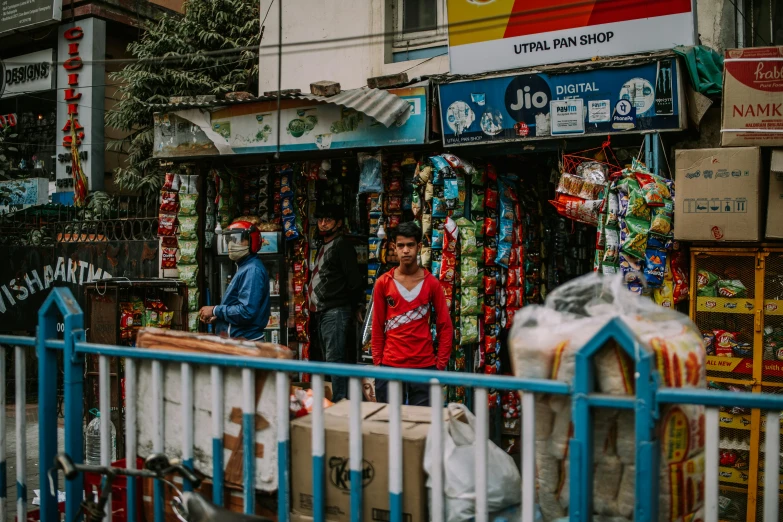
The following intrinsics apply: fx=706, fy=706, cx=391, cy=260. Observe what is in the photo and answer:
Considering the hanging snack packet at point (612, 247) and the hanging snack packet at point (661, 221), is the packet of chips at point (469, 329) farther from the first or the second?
the hanging snack packet at point (661, 221)

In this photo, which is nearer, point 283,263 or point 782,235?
point 782,235

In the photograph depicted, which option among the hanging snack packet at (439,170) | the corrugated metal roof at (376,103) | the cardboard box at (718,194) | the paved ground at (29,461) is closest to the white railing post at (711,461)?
the cardboard box at (718,194)

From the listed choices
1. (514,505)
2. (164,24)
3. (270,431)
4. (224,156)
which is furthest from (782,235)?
(164,24)

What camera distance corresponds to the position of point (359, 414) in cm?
269

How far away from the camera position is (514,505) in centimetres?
280

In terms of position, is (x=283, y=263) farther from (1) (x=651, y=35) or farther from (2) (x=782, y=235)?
(2) (x=782, y=235)

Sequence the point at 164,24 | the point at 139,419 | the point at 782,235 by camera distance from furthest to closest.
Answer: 1. the point at 164,24
2. the point at 782,235
3. the point at 139,419

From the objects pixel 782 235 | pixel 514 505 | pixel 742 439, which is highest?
pixel 782 235

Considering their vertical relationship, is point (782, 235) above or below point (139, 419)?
above

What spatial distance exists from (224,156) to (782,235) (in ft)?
18.2

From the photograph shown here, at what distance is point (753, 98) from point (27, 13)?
16.4 meters

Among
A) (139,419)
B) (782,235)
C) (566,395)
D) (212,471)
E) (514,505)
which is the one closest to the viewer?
(566,395)

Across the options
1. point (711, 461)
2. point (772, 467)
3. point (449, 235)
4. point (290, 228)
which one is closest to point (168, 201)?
point (290, 228)

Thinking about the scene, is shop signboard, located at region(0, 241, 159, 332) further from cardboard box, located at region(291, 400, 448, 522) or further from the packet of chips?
cardboard box, located at region(291, 400, 448, 522)
